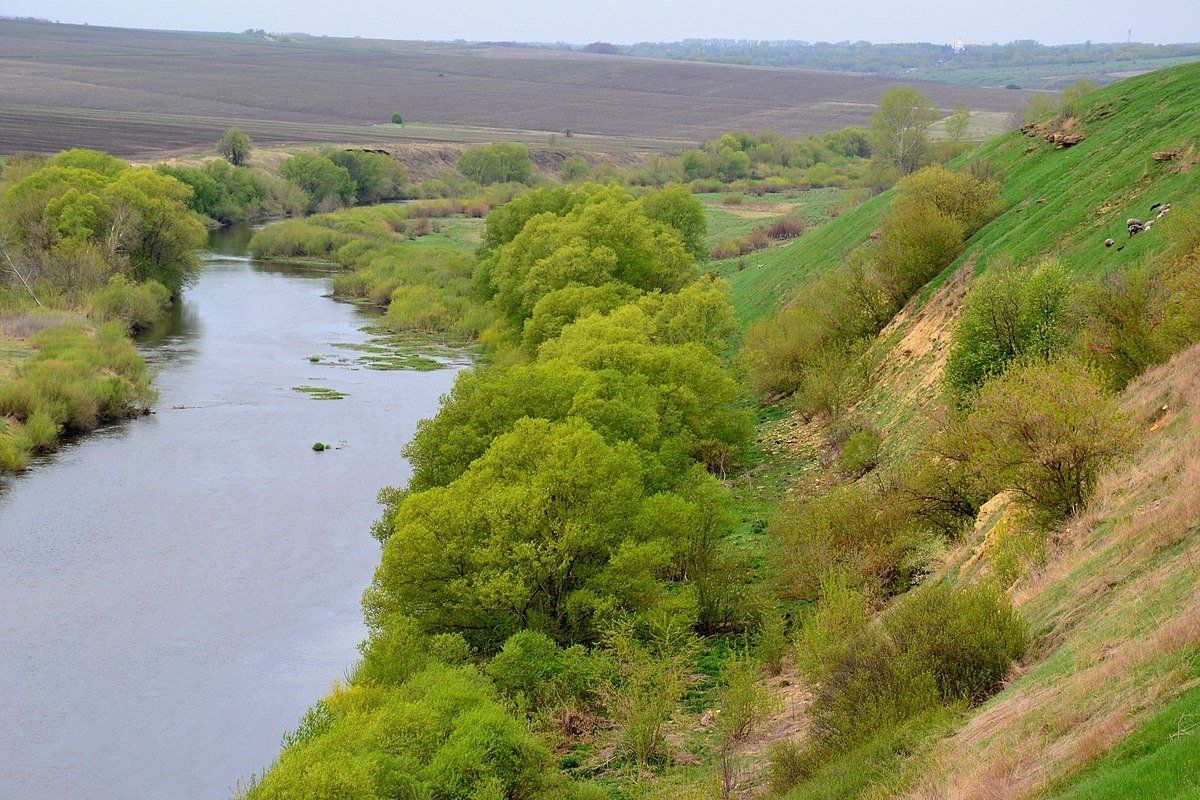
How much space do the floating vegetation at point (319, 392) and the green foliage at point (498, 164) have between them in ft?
313

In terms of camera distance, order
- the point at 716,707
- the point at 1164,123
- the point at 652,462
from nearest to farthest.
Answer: the point at 716,707, the point at 652,462, the point at 1164,123

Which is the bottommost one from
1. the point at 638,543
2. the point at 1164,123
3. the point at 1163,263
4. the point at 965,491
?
the point at 638,543

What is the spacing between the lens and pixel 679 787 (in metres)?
23.1

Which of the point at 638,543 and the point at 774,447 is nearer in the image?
the point at 638,543

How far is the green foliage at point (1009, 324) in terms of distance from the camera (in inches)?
1278

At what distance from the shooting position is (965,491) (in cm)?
3002

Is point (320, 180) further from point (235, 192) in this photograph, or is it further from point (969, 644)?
point (969, 644)

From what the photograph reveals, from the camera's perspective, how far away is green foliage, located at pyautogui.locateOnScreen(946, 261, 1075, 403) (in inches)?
1278

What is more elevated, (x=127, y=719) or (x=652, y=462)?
(x=652, y=462)

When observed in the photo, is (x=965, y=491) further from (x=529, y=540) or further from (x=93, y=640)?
(x=93, y=640)

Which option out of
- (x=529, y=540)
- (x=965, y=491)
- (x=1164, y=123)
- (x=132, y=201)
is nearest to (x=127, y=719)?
(x=529, y=540)

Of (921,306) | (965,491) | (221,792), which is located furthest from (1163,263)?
(221,792)

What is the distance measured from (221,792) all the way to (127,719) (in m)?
4.44

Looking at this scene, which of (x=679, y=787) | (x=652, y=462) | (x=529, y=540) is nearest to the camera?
(x=679, y=787)
